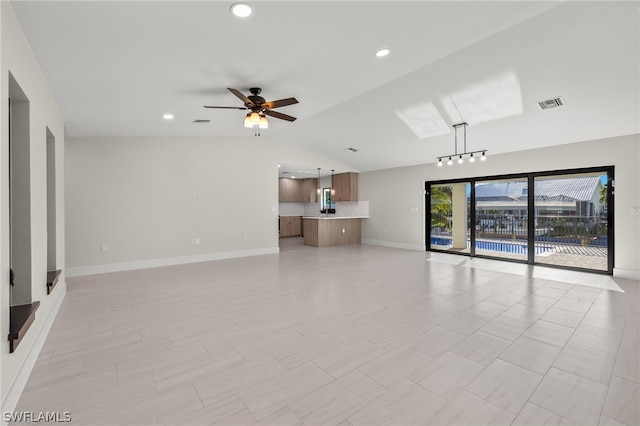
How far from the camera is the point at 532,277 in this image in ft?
16.8

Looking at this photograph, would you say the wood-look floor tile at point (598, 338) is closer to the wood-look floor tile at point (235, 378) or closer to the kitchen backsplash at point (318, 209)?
the wood-look floor tile at point (235, 378)

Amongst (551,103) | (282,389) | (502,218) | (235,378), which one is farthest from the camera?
(502,218)

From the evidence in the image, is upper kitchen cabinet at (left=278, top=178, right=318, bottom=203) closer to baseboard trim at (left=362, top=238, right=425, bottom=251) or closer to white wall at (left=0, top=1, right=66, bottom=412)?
baseboard trim at (left=362, top=238, right=425, bottom=251)

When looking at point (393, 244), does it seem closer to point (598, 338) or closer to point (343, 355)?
point (598, 338)

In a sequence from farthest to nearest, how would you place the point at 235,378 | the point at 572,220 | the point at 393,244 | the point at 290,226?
the point at 290,226 → the point at 393,244 → the point at 572,220 → the point at 235,378

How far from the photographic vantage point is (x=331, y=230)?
9.31 m

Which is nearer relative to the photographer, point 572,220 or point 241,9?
point 241,9

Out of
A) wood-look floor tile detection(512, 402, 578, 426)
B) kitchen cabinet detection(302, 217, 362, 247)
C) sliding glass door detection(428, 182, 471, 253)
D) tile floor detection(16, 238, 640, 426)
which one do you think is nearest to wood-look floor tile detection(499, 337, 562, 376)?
tile floor detection(16, 238, 640, 426)

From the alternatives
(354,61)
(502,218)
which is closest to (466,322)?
(354,61)

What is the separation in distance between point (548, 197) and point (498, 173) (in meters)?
1.03

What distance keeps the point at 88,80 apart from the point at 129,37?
1.20m

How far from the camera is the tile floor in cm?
182

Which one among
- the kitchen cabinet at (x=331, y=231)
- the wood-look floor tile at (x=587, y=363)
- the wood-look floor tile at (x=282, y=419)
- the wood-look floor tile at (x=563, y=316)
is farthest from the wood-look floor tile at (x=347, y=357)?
the kitchen cabinet at (x=331, y=231)

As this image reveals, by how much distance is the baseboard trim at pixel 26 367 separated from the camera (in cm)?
182
